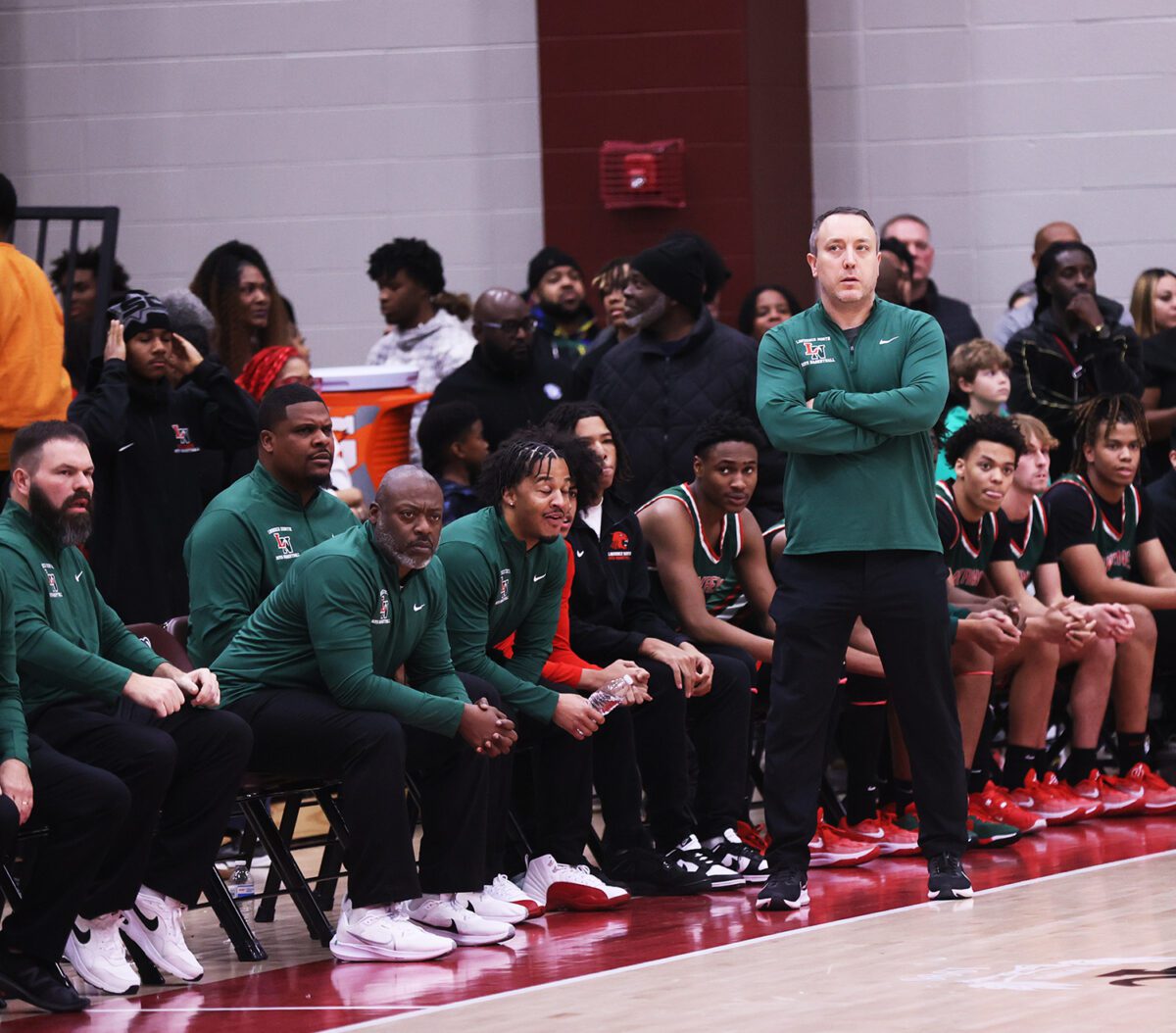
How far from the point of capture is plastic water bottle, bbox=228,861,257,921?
5809 mm

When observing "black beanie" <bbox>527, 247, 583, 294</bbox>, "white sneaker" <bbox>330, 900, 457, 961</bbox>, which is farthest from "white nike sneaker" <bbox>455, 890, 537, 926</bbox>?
"black beanie" <bbox>527, 247, 583, 294</bbox>

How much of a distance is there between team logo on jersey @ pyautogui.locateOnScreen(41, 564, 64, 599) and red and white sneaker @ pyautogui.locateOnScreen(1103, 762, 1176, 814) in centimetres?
363

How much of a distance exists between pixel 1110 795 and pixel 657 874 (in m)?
1.85

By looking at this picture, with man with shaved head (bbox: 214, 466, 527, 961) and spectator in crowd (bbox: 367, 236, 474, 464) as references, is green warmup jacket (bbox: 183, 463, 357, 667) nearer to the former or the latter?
man with shaved head (bbox: 214, 466, 527, 961)

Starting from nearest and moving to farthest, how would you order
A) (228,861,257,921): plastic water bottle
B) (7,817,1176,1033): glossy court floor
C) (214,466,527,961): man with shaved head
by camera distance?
(7,817,1176,1033): glossy court floor
(214,466,527,961): man with shaved head
(228,861,257,921): plastic water bottle

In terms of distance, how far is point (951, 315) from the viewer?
8711mm

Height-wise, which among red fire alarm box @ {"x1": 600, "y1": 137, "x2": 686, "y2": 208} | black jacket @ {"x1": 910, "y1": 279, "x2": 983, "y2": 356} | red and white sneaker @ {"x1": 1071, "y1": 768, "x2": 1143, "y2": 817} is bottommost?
red and white sneaker @ {"x1": 1071, "y1": 768, "x2": 1143, "y2": 817}

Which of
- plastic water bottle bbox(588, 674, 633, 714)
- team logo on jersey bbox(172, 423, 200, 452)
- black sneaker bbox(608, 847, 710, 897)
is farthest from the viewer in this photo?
team logo on jersey bbox(172, 423, 200, 452)

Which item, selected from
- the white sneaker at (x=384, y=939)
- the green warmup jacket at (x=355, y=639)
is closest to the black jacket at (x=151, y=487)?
the green warmup jacket at (x=355, y=639)

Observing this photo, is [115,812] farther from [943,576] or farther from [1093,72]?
[1093,72]

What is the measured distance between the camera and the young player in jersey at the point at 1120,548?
693 cm

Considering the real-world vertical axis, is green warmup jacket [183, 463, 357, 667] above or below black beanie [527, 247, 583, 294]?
below

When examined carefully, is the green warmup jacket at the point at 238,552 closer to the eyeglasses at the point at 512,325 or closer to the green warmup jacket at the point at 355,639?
the green warmup jacket at the point at 355,639

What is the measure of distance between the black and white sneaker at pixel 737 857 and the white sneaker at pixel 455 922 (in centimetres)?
86
